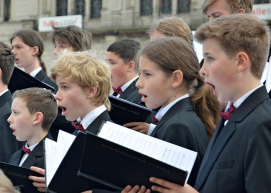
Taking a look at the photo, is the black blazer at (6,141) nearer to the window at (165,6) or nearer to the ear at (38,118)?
the ear at (38,118)

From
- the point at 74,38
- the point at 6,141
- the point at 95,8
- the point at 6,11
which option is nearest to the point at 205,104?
the point at 6,141

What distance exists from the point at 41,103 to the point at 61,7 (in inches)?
782

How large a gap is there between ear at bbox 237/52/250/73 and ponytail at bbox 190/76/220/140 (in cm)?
88

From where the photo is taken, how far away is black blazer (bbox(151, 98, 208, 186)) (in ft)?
9.51

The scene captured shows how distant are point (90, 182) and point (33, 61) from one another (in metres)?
3.28

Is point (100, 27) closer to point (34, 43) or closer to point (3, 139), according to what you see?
point (34, 43)

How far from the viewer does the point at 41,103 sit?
402 centimetres

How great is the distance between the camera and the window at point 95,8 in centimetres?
2225

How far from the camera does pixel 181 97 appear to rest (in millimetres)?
3189

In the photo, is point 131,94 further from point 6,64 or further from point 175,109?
point 175,109

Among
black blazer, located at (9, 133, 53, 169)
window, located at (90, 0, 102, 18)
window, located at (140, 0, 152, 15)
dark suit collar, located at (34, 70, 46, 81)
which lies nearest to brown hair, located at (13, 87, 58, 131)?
black blazer, located at (9, 133, 53, 169)

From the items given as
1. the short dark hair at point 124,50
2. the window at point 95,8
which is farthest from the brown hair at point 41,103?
the window at point 95,8

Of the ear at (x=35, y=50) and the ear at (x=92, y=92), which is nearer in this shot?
the ear at (x=92, y=92)

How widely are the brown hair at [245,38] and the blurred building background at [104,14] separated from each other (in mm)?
17017
